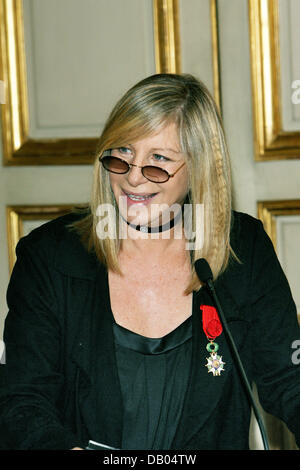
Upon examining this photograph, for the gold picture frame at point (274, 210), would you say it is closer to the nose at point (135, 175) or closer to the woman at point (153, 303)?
the woman at point (153, 303)

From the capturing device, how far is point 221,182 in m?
1.80

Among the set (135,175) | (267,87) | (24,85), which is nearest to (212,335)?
(135,175)

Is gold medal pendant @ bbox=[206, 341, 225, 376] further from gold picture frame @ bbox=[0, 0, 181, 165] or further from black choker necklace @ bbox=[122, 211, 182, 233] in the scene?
gold picture frame @ bbox=[0, 0, 181, 165]

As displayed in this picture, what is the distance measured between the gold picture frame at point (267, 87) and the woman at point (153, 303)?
528mm

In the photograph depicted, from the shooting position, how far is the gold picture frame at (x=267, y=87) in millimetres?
2242

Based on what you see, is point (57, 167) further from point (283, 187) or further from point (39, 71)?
point (283, 187)

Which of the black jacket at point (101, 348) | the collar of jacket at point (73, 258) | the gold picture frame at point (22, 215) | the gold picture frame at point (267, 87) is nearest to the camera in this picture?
the black jacket at point (101, 348)

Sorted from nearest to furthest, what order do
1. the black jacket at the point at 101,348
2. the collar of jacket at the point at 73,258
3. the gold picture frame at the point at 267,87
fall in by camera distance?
the black jacket at the point at 101,348 → the collar of jacket at the point at 73,258 → the gold picture frame at the point at 267,87

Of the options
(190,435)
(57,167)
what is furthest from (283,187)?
(190,435)

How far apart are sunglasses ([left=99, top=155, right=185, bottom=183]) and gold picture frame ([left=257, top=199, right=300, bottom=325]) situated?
2.36 ft

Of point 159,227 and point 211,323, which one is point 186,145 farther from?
point 211,323

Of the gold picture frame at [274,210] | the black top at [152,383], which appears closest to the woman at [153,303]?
the black top at [152,383]

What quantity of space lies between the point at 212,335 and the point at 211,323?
0.09ft

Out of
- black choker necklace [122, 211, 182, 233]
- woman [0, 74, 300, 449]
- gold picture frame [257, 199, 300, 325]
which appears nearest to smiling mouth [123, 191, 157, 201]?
woman [0, 74, 300, 449]
